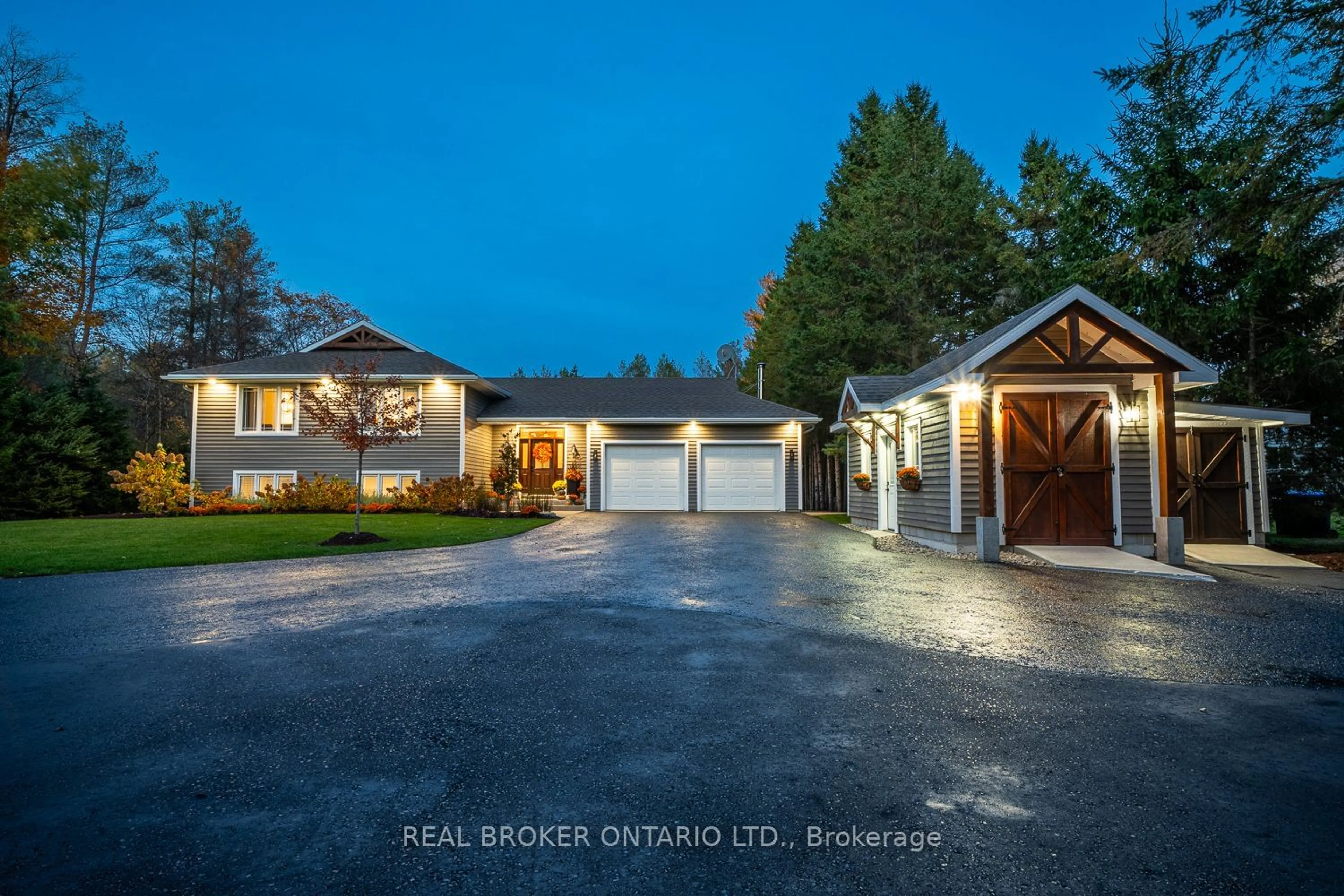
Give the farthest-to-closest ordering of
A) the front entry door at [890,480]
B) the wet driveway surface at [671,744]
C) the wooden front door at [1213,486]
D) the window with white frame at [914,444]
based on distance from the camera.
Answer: the front entry door at [890,480] < the window with white frame at [914,444] < the wooden front door at [1213,486] < the wet driveway surface at [671,744]

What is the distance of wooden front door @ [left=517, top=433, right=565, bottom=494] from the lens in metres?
20.7

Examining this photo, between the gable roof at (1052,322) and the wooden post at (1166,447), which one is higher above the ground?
the gable roof at (1052,322)

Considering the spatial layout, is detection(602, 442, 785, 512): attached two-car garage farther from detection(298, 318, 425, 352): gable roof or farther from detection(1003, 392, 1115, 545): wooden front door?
A: detection(1003, 392, 1115, 545): wooden front door

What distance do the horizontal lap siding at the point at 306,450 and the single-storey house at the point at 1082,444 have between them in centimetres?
1302

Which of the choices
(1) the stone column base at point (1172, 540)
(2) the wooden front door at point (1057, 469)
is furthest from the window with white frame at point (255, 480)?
(1) the stone column base at point (1172, 540)

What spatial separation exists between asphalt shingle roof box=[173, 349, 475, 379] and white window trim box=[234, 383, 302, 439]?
44 cm

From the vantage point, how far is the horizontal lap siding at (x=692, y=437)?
19.8 m

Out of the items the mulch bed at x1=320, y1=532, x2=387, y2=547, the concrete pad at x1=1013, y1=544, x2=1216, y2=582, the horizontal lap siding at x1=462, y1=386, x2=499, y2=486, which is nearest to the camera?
the concrete pad at x1=1013, y1=544, x2=1216, y2=582

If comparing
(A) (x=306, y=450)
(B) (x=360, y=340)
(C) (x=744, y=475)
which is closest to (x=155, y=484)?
(A) (x=306, y=450)

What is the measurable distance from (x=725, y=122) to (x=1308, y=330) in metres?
171

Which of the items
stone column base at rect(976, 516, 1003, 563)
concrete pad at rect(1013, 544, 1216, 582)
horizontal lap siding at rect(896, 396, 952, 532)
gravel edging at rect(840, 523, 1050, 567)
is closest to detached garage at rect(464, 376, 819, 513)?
gravel edging at rect(840, 523, 1050, 567)

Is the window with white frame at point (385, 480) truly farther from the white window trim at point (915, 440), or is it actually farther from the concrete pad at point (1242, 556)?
the concrete pad at point (1242, 556)

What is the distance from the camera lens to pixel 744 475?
65.6 feet

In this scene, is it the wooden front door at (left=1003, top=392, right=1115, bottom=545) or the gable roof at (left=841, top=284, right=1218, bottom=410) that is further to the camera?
the wooden front door at (left=1003, top=392, right=1115, bottom=545)
